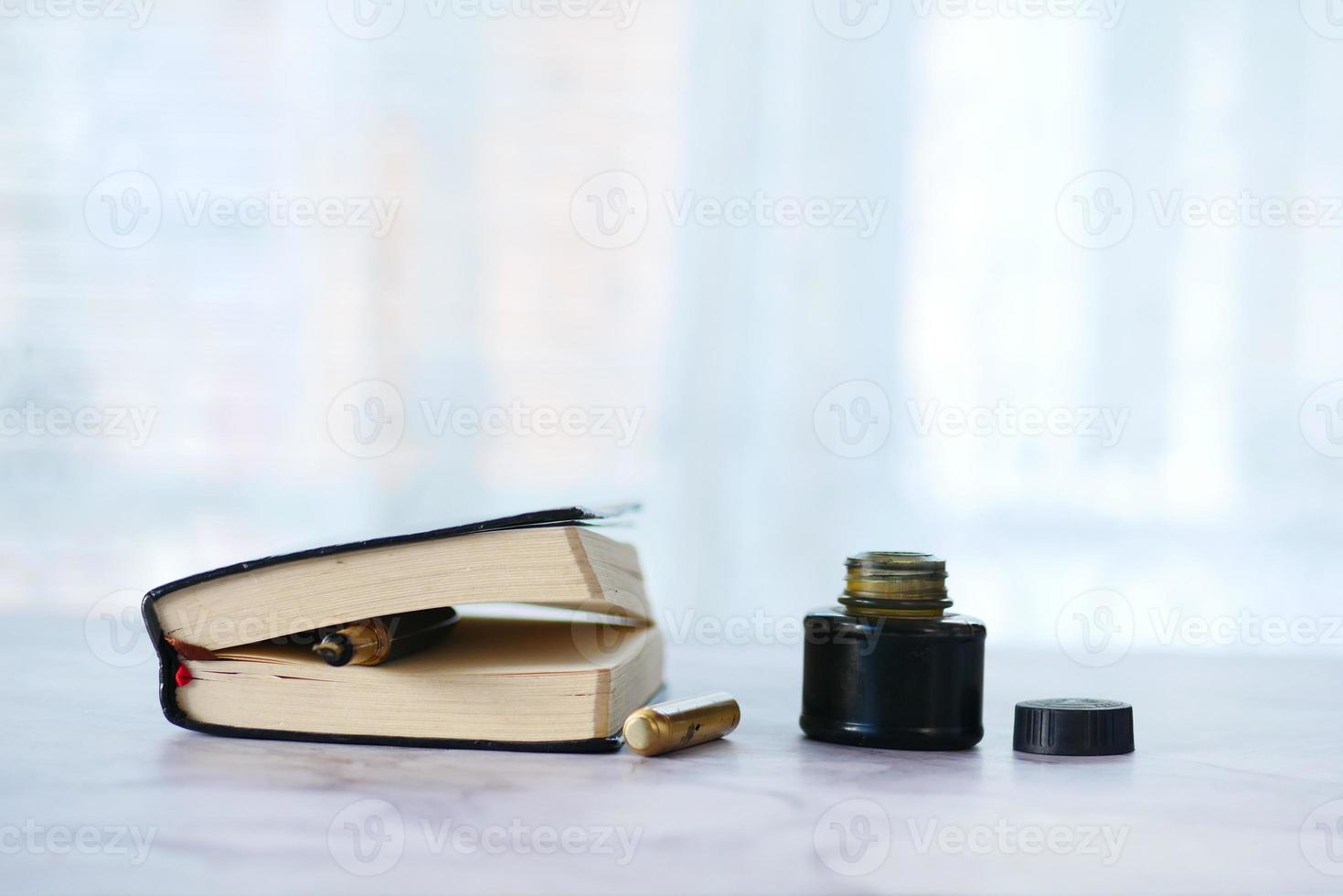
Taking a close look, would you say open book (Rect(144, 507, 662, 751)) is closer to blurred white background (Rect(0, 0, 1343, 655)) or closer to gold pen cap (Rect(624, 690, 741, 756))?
gold pen cap (Rect(624, 690, 741, 756))

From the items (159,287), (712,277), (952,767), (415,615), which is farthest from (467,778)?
(159,287)

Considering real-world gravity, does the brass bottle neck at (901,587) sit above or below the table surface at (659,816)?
above

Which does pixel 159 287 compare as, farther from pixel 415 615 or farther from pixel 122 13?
pixel 415 615

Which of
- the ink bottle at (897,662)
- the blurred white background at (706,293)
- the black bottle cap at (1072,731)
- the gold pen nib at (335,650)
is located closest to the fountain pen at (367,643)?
the gold pen nib at (335,650)

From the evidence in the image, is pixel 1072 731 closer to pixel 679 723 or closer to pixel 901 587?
pixel 901 587

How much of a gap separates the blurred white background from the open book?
1.24 meters

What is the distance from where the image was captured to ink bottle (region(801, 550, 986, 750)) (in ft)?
2.69

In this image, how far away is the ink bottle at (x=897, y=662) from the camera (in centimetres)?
82

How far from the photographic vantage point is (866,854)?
587mm

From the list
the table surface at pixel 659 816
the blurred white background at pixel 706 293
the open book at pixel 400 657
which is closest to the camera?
the table surface at pixel 659 816

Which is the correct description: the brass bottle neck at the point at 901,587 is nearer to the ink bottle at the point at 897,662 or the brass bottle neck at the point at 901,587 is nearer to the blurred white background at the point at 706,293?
the ink bottle at the point at 897,662

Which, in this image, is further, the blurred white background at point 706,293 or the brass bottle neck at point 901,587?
the blurred white background at point 706,293

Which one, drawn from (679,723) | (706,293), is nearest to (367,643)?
(679,723)

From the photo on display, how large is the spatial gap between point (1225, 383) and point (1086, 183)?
16.9 inches
